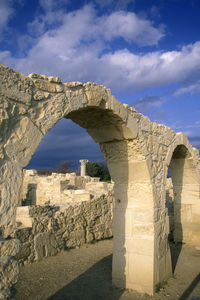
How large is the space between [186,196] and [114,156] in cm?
374

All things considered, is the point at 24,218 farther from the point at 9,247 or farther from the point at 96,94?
the point at 9,247

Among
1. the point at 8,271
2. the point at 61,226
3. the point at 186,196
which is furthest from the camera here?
the point at 186,196

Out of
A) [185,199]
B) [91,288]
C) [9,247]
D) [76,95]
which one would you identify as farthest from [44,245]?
[185,199]

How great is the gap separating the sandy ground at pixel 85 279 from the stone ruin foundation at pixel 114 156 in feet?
0.88

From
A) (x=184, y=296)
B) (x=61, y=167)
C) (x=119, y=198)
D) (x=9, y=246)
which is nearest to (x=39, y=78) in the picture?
(x=9, y=246)

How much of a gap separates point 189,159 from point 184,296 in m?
3.74

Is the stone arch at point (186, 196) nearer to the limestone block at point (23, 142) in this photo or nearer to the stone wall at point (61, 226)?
the stone wall at point (61, 226)

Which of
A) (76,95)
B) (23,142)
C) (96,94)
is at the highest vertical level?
(96,94)

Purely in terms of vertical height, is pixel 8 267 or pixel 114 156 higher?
pixel 114 156

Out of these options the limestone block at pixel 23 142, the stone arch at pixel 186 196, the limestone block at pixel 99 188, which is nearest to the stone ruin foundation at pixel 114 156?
the limestone block at pixel 23 142

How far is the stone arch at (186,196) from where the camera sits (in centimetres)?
714

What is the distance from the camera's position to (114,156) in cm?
461

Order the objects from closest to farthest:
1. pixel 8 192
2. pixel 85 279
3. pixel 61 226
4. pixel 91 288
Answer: pixel 8 192 → pixel 91 288 → pixel 85 279 → pixel 61 226

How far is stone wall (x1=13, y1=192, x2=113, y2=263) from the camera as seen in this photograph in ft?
17.5
